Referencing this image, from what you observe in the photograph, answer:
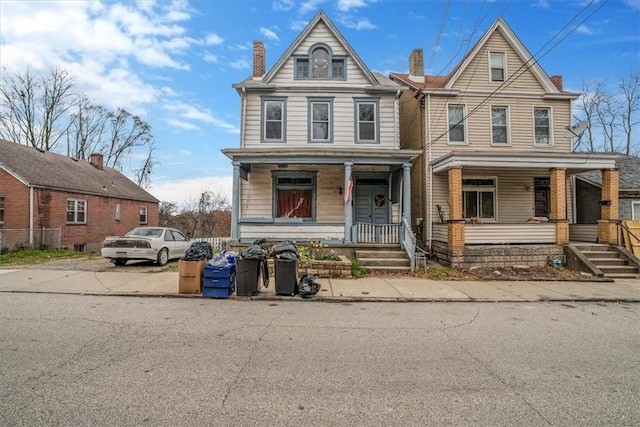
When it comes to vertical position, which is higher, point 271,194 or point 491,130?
point 491,130

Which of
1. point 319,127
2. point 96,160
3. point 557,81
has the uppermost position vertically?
point 557,81

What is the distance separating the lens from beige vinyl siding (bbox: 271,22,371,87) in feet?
46.0

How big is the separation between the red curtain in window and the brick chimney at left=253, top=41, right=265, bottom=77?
5548 mm

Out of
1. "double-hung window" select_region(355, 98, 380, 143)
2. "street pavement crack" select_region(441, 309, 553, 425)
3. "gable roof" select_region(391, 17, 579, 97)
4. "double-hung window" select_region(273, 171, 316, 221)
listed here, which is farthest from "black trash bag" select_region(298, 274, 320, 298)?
"gable roof" select_region(391, 17, 579, 97)

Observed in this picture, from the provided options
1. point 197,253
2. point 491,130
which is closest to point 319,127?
point 491,130

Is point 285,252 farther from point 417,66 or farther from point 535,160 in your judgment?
point 417,66

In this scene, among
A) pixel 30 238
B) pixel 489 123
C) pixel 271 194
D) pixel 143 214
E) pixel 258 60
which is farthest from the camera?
pixel 143 214

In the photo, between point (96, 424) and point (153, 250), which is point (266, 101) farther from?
point (96, 424)

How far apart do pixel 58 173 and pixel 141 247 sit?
12867mm

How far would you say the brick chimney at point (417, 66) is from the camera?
1738 centimetres

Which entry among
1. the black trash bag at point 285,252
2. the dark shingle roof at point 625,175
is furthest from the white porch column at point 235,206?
the dark shingle roof at point 625,175

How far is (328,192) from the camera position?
13953 millimetres

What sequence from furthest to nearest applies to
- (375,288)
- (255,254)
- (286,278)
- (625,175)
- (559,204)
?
(625,175)
(559,204)
(375,288)
(255,254)
(286,278)

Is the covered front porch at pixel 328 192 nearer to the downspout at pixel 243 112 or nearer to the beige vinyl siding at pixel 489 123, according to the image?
the downspout at pixel 243 112
